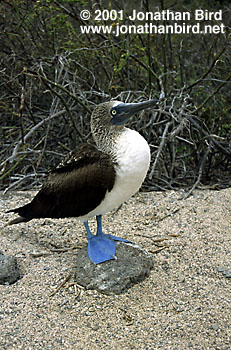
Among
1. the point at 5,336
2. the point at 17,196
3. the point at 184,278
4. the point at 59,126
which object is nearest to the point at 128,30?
the point at 59,126

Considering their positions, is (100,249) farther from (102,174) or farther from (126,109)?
(126,109)

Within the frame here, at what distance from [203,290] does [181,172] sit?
1.80 meters

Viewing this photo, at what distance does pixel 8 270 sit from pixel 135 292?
2.48 ft

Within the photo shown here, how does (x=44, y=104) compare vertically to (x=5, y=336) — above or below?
above

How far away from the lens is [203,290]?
2287 mm

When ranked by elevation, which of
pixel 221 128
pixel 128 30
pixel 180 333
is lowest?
pixel 180 333

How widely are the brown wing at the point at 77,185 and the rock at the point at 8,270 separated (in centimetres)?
31

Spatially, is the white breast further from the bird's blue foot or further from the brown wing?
the bird's blue foot

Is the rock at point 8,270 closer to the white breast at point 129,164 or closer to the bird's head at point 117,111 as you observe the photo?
the white breast at point 129,164

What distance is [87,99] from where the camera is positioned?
4.18 metres

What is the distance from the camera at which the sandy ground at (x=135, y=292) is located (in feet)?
6.53

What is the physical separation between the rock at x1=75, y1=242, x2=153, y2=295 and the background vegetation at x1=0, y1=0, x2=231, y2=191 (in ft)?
3.80

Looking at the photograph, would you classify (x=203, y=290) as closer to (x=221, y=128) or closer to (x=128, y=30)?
(x=221, y=128)

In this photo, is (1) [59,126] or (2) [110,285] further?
(1) [59,126]
